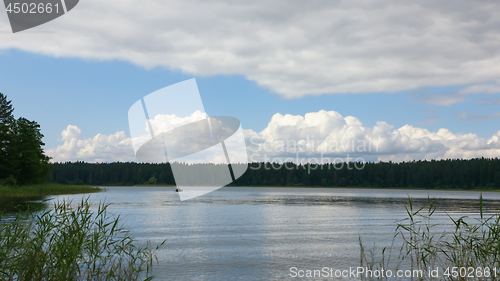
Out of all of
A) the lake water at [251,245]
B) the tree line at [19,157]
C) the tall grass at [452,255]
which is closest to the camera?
the tall grass at [452,255]

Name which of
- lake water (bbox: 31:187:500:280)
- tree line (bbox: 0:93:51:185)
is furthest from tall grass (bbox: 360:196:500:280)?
tree line (bbox: 0:93:51:185)

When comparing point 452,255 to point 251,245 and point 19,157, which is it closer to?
point 251,245

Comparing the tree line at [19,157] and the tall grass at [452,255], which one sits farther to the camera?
the tree line at [19,157]

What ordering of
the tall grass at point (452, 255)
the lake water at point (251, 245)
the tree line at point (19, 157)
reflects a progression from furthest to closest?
the tree line at point (19, 157) → the lake water at point (251, 245) → the tall grass at point (452, 255)

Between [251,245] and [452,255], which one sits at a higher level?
[452,255]

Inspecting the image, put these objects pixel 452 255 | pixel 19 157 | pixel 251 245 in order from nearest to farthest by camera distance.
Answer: pixel 452 255 < pixel 251 245 < pixel 19 157

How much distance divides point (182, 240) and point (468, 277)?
19121 millimetres

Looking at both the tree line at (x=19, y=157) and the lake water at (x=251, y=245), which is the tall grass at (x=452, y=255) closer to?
the lake water at (x=251, y=245)

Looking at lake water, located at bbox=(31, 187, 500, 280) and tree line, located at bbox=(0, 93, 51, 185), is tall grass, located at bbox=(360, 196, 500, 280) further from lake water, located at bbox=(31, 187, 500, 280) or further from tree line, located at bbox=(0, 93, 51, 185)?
tree line, located at bbox=(0, 93, 51, 185)

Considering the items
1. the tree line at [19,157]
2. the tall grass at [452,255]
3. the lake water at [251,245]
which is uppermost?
the tree line at [19,157]

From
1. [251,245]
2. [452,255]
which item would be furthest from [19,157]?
[452,255]

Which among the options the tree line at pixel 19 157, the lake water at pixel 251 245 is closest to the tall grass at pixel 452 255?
the lake water at pixel 251 245

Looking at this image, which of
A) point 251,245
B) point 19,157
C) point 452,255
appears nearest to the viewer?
point 452,255

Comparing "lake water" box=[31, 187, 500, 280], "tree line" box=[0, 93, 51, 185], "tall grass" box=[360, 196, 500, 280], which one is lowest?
"lake water" box=[31, 187, 500, 280]
